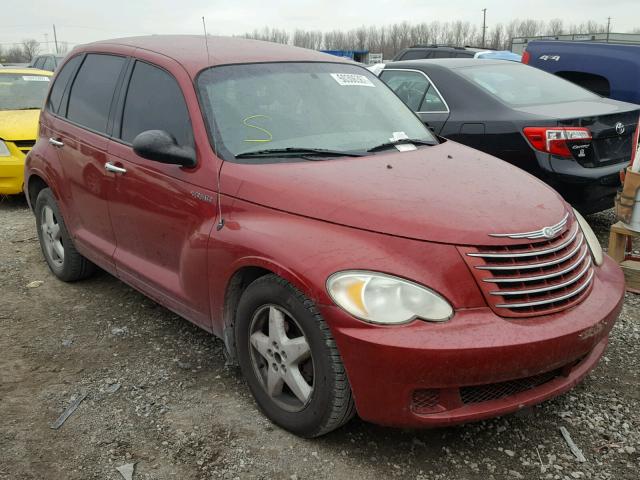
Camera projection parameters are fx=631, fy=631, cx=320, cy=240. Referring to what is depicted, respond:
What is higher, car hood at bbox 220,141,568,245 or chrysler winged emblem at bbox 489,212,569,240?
car hood at bbox 220,141,568,245

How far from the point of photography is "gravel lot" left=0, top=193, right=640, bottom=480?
266 centimetres

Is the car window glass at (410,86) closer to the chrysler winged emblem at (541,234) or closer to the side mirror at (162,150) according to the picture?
the side mirror at (162,150)

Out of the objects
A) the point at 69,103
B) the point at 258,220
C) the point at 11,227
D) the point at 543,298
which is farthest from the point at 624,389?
the point at 11,227

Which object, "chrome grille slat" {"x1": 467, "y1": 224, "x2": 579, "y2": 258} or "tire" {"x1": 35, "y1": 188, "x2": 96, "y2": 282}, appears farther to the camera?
"tire" {"x1": 35, "y1": 188, "x2": 96, "y2": 282}

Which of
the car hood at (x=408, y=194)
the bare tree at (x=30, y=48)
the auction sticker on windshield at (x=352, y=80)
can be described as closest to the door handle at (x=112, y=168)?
the car hood at (x=408, y=194)

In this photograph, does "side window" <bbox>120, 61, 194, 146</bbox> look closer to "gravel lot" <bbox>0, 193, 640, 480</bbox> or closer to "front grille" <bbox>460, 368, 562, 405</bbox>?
"gravel lot" <bbox>0, 193, 640, 480</bbox>

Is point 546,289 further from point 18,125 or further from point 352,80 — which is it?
point 18,125

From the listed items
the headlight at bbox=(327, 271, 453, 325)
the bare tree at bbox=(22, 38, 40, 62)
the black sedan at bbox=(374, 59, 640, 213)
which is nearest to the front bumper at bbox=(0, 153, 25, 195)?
the black sedan at bbox=(374, 59, 640, 213)

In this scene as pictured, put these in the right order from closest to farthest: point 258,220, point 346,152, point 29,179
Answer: point 258,220 < point 346,152 < point 29,179

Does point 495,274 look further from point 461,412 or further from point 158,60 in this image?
point 158,60

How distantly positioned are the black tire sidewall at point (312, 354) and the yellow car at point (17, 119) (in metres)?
4.44

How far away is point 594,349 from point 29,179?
168 inches

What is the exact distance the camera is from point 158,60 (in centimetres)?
367

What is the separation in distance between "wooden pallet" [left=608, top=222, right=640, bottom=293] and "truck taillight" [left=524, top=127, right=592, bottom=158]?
79 cm
